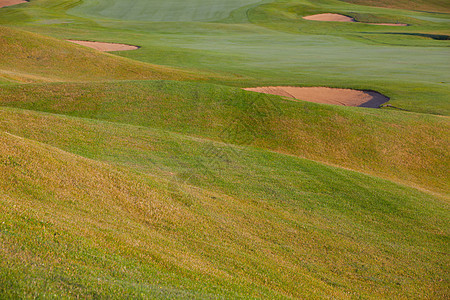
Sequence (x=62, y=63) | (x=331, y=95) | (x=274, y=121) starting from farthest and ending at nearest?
1. (x=62, y=63)
2. (x=331, y=95)
3. (x=274, y=121)

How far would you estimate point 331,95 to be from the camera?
30.9 meters

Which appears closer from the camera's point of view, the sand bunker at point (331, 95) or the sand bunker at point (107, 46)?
the sand bunker at point (331, 95)

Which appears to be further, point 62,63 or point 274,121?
point 62,63

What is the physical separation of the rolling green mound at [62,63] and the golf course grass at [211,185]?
16 centimetres

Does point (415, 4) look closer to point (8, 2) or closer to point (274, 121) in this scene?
point (8, 2)

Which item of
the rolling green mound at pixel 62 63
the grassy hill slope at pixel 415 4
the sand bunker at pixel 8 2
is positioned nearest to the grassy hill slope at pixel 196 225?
the rolling green mound at pixel 62 63

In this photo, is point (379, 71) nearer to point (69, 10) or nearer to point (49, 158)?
point (49, 158)

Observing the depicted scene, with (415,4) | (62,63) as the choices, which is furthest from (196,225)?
(415,4)

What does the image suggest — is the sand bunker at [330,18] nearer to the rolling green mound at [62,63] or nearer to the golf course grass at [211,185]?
the golf course grass at [211,185]

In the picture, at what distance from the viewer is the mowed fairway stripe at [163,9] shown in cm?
7944

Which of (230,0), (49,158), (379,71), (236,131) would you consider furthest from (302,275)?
(230,0)

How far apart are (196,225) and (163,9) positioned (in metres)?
81.5

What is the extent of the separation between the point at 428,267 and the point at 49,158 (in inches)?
425

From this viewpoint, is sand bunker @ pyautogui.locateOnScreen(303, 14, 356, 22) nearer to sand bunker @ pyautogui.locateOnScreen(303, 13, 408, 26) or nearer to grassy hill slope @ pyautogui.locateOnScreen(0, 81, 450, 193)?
sand bunker @ pyautogui.locateOnScreen(303, 13, 408, 26)
